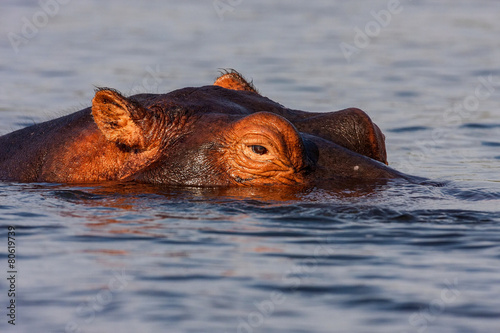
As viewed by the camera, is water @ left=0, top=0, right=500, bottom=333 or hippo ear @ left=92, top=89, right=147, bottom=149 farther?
hippo ear @ left=92, top=89, right=147, bottom=149

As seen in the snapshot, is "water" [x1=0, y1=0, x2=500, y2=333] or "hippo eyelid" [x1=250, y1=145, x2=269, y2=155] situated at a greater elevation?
"hippo eyelid" [x1=250, y1=145, x2=269, y2=155]

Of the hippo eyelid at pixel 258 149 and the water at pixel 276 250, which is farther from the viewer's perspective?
the hippo eyelid at pixel 258 149

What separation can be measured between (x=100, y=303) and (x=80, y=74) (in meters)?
14.6

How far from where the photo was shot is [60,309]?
6.45 meters

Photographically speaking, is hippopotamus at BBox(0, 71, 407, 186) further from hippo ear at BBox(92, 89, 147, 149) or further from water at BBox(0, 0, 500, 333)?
water at BBox(0, 0, 500, 333)

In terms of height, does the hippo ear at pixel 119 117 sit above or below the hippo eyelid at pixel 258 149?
above

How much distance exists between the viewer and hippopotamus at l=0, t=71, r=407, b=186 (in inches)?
364

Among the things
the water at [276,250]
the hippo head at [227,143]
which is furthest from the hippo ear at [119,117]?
the water at [276,250]

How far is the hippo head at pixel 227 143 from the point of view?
9.20 meters

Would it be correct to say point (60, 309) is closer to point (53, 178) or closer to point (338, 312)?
point (338, 312)

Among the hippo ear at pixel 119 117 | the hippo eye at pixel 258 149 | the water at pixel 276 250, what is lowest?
the water at pixel 276 250

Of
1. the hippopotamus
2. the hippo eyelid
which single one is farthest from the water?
the hippo eyelid

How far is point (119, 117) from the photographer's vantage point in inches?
369

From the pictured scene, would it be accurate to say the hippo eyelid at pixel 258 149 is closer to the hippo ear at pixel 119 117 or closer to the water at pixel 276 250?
the water at pixel 276 250
